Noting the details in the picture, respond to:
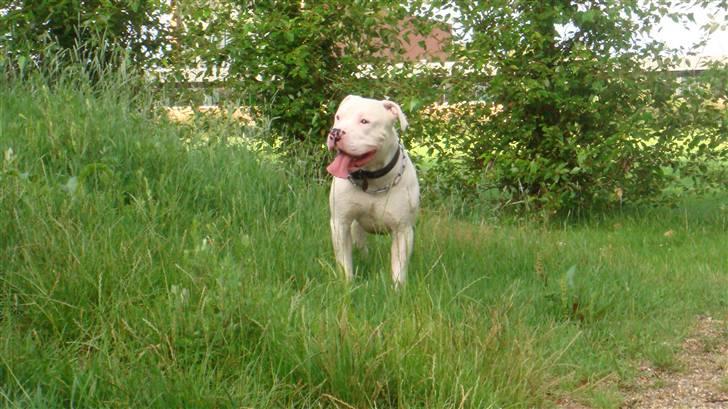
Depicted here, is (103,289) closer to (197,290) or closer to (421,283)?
(197,290)

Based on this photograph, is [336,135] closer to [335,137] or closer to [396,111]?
[335,137]

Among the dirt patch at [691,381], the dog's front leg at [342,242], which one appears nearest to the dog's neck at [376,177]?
the dog's front leg at [342,242]

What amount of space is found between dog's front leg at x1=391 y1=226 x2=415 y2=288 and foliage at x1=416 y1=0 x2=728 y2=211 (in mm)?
3077

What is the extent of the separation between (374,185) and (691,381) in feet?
6.32

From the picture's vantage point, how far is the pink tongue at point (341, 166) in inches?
196

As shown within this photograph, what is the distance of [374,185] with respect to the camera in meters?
5.23

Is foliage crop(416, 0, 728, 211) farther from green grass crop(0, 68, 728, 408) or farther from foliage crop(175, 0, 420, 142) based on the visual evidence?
green grass crop(0, 68, 728, 408)

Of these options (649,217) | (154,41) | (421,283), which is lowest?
(649,217)

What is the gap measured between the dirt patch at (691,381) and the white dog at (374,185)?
1401mm

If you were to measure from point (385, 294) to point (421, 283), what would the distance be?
0.21m

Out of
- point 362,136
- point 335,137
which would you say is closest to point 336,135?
point 335,137

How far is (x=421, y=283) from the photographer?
14.5 ft

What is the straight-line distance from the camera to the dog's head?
196 inches

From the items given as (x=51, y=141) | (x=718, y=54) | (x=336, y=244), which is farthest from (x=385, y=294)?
(x=718, y=54)
